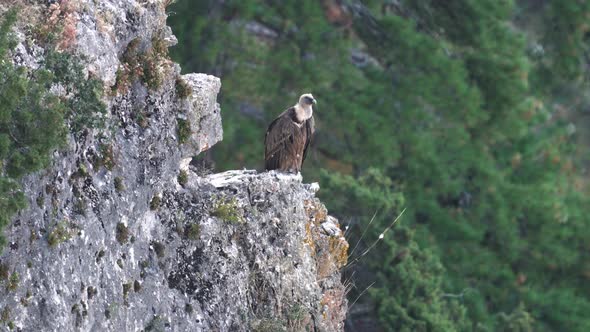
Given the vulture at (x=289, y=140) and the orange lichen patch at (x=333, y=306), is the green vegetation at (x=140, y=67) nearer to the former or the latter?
the orange lichen patch at (x=333, y=306)

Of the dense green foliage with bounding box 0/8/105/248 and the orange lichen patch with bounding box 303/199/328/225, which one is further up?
the dense green foliage with bounding box 0/8/105/248

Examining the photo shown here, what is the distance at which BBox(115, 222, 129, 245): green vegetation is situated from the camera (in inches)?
296

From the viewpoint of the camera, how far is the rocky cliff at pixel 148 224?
679 centimetres

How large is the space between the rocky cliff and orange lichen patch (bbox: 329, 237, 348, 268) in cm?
2

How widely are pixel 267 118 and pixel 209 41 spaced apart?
4.60ft

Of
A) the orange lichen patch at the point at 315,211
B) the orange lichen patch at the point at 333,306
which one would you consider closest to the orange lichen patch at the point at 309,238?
the orange lichen patch at the point at 315,211

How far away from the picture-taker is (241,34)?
18.2m

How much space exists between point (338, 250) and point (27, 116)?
3.97 m

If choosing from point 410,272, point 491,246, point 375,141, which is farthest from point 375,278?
point 491,246

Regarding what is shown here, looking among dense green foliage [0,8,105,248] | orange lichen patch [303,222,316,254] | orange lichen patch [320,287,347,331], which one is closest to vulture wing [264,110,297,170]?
orange lichen patch [303,222,316,254]

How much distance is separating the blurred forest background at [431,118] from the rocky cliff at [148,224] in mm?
8223

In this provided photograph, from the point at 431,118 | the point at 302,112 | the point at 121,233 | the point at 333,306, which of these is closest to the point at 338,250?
the point at 333,306

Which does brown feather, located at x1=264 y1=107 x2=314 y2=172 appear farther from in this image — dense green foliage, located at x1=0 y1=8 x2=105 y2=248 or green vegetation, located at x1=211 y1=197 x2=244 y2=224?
dense green foliage, located at x1=0 y1=8 x2=105 y2=248

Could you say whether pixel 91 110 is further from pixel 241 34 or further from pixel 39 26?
pixel 241 34
